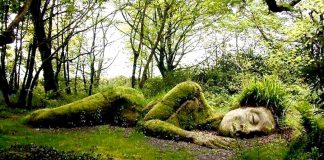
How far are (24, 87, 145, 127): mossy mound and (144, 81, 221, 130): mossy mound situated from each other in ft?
3.38

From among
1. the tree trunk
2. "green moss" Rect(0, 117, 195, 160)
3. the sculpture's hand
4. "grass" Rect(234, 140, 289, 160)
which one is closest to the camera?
"grass" Rect(234, 140, 289, 160)

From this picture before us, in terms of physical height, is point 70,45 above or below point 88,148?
above

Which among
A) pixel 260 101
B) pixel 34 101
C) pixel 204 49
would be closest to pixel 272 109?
pixel 260 101

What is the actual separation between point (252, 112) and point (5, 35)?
9.13m

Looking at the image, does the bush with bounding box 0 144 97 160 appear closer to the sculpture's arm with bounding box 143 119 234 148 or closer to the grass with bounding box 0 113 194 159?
the grass with bounding box 0 113 194 159

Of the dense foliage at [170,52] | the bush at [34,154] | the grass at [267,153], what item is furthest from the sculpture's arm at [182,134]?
the bush at [34,154]

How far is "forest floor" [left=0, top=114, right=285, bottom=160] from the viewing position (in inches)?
385

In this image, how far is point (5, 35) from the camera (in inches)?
238

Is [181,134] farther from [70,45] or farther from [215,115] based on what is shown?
[70,45]

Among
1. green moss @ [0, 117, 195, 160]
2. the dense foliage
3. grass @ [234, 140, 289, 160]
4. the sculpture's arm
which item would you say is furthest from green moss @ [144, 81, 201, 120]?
grass @ [234, 140, 289, 160]

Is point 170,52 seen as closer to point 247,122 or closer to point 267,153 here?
point 247,122

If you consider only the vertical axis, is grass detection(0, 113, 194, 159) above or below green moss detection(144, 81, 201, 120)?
below

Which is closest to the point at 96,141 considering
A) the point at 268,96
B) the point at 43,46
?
the point at 268,96

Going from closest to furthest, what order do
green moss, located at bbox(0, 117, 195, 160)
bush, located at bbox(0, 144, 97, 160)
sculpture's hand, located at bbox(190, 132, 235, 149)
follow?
bush, located at bbox(0, 144, 97, 160)
green moss, located at bbox(0, 117, 195, 160)
sculpture's hand, located at bbox(190, 132, 235, 149)
